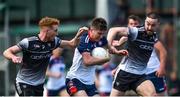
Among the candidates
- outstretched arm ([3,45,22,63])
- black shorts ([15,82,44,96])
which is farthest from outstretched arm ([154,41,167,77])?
outstretched arm ([3,45,22,63])

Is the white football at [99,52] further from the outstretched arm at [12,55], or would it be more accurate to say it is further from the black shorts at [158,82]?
the black shorts at [158,82]

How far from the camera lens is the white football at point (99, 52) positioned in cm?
1485

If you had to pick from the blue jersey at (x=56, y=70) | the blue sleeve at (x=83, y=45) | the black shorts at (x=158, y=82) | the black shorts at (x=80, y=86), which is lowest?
the blue jersey at (x=56, y=70)

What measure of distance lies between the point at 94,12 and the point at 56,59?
847cm

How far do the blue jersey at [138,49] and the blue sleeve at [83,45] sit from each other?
1244 mm

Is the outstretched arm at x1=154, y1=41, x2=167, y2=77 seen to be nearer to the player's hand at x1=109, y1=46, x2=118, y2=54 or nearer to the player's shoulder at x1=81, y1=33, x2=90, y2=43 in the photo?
the player's hand at x1=109, y1=46, x2=118, y2=54

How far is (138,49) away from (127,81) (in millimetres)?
728

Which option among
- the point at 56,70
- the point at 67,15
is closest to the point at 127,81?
the point at 56,70

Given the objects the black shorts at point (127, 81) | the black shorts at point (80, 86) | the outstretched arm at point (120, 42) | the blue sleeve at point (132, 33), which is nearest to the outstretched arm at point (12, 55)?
the black shorts at point (80, 86)

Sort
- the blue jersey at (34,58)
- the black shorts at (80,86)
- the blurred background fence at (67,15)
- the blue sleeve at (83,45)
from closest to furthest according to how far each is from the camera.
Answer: the blue jersey at (34,58) < the blue sleeve at (83,45) < the black shorts at (80,86) < the blurred background fence at (67,15)

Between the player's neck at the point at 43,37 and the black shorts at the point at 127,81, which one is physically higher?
the player's neck at the point at 43,37

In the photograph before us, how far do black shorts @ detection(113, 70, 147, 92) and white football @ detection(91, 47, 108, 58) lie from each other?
1.80m

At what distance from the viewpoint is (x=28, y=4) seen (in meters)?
30.7

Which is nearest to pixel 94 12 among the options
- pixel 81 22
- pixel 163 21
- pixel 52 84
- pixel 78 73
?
pixel 81 22
